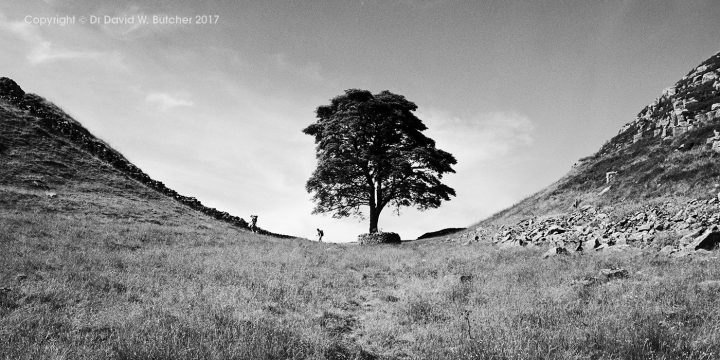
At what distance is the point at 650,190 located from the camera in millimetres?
17062

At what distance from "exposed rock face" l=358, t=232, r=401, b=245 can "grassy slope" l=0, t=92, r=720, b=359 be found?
10.8 meters

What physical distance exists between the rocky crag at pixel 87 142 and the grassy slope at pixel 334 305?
703 inches

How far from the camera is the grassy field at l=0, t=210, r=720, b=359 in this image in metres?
4.86

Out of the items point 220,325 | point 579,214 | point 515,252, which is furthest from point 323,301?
point 579,214

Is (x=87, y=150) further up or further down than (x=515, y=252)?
further up

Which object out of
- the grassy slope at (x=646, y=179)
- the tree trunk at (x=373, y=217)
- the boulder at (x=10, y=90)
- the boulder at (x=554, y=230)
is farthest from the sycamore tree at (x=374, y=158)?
the boulder at (x=10, y=90)

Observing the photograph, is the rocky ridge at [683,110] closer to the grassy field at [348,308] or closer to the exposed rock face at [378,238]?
the grassy field at [348,308]

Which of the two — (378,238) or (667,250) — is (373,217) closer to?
(378,238)

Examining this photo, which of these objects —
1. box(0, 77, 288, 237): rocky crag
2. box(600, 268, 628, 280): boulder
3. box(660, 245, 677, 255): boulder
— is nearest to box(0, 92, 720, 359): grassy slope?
box(600, 268, 628, 280): boulder

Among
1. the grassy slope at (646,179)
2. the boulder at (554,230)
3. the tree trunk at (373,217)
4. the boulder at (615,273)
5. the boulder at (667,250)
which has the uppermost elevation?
the grassy slope at (646,179)

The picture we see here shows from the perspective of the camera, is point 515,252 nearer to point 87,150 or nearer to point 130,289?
point 130,289

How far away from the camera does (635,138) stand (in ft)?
94.4

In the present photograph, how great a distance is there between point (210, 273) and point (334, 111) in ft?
74.9

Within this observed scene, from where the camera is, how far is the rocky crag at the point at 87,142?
31906 millimetres
